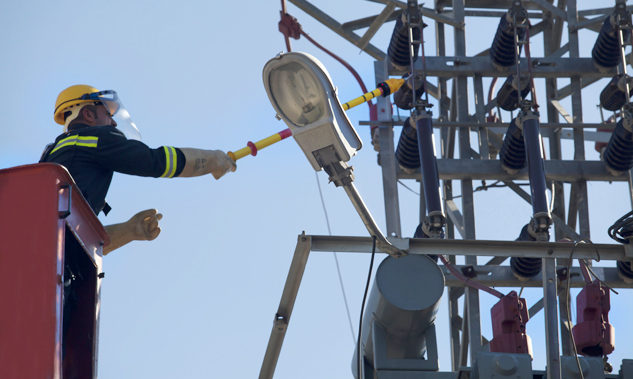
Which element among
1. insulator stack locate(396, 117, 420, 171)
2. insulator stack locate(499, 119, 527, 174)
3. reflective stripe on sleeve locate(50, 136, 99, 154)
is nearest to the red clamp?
reflective stripe on sleeve locate(50, 136, 99, 154)

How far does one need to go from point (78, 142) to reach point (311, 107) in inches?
62.7

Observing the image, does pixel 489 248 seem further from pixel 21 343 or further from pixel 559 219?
pixel 559 219

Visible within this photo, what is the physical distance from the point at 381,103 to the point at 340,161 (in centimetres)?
502

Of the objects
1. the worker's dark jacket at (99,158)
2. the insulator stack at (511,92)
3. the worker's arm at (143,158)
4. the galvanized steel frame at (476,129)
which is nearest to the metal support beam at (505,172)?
the galvanized steel frame at (476,129)

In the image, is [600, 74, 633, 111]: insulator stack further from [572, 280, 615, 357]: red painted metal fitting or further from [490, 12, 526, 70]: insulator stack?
[572, 280, 615, 357]: red painted metal fitting

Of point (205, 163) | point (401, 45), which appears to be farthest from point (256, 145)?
point (401, 45)

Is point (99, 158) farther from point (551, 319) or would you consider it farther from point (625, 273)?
point (625, 273)

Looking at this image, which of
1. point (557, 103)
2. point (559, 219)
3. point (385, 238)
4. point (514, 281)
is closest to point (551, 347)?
point (385, 238)

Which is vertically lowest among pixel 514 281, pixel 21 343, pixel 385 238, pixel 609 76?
pixel 21 343

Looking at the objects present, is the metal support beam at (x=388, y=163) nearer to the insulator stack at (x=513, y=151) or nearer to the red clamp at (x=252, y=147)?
the insulator stack at (x=513, y=151)

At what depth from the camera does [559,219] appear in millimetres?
8898

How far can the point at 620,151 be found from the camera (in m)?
8.63

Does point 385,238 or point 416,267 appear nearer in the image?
point 385,238

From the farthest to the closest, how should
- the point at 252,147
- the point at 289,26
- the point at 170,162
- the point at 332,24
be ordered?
the point at 289,26
the point at 332,24
the point at 252,147
the point at 170,162
